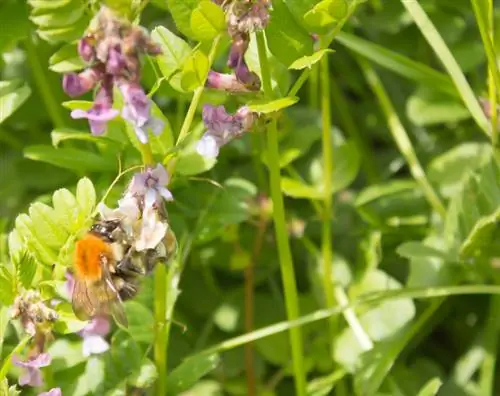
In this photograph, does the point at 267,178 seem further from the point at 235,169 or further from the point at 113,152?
the point at 113,152

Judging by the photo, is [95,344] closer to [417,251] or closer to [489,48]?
[417,251]

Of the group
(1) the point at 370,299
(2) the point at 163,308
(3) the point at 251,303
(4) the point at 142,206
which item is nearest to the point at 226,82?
(4) the point at 142,206

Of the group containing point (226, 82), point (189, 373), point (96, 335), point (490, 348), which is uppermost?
point (226, 82)

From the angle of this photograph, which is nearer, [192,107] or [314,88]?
[192,107]

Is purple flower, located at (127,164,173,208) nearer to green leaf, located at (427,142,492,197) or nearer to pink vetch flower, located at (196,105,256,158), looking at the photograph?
pink vetch flower, located at (196,105,256,158)

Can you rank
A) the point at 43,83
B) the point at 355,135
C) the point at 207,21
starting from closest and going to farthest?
the point at 207,21
the point at 43,83
the point at 355,135

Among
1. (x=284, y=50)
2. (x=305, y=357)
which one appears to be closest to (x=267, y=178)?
(x=305, y=357)

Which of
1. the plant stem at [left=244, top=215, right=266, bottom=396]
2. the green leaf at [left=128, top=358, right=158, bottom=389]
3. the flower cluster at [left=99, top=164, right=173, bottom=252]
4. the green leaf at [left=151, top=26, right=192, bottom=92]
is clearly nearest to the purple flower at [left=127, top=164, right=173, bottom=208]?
the flower cluster at [left=99, top=164, right=173, bottom=252]
